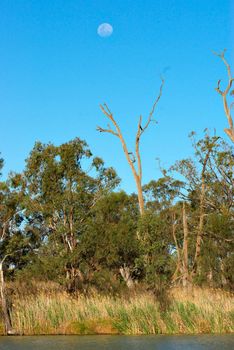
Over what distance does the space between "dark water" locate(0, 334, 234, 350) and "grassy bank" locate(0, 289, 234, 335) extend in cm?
103

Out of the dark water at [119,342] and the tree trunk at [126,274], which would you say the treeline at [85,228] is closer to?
the tree trunk at [126,274]

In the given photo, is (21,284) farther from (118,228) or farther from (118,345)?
(118,345)

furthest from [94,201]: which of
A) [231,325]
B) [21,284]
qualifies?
[231,325]

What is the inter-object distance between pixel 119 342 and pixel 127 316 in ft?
9.33

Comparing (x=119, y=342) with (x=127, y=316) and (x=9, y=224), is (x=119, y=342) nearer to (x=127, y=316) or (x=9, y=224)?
(x=127, y=316)

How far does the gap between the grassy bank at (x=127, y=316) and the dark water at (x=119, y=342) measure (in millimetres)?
1030

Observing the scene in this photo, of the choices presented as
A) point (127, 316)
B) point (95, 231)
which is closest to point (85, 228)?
point (95, 231)

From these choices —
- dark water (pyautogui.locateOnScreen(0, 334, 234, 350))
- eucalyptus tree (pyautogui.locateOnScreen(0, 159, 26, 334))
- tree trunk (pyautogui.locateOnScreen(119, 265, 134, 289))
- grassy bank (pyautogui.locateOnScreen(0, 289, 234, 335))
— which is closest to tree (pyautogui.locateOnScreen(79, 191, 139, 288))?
tree trunk (pyautogui.locateOnScreen(119, 265, 134, 289))

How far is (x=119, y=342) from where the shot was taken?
1731 centimetres

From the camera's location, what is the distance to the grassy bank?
19.4 metres

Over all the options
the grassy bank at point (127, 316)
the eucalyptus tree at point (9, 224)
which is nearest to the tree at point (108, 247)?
the eucalyptus tree at point (9, 224)

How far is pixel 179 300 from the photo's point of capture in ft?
67.4

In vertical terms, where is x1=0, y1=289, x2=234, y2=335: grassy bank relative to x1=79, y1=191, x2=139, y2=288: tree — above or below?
below

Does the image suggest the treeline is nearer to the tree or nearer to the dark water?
the tree
